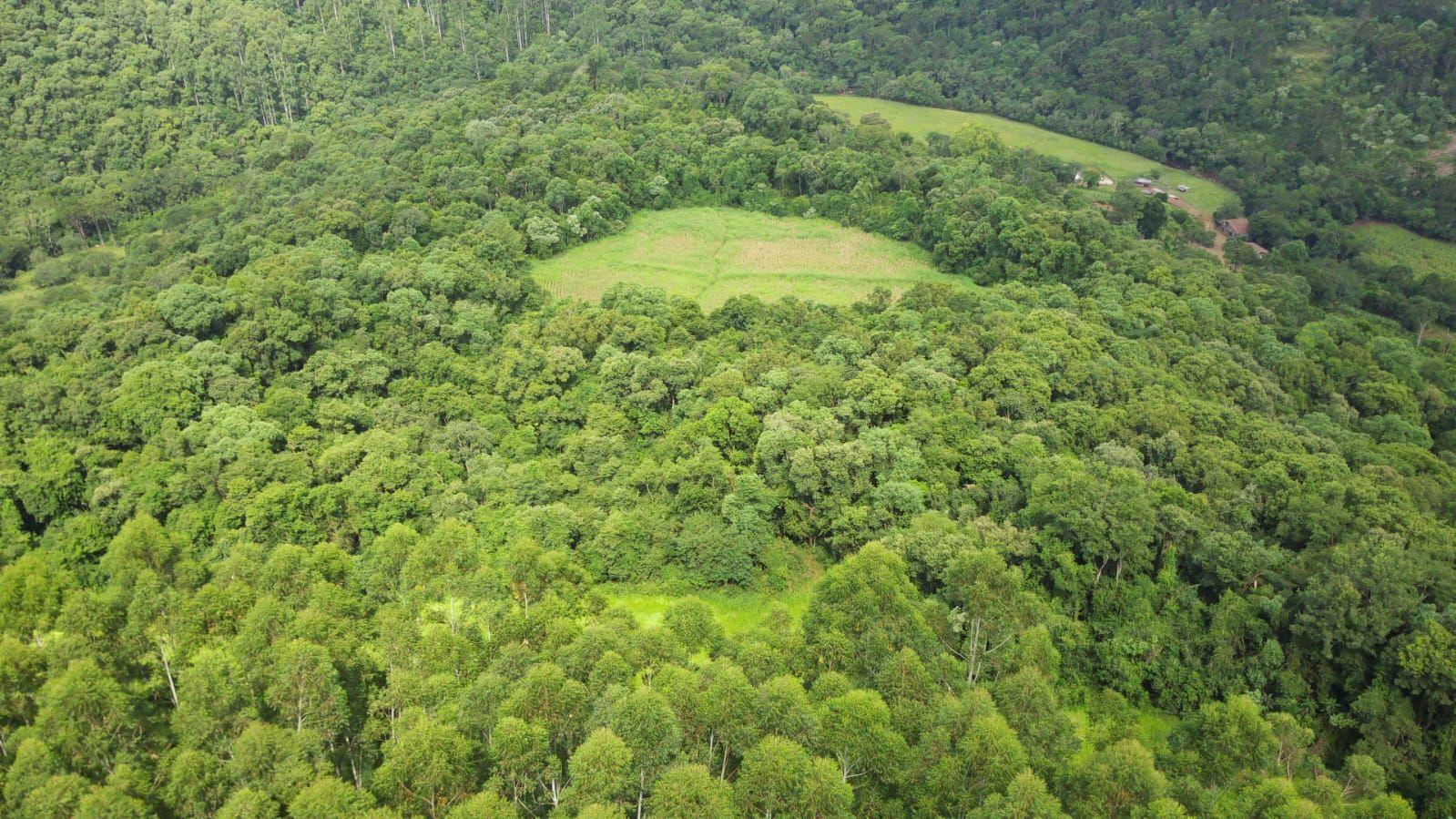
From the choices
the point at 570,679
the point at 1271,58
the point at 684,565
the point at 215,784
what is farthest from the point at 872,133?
the point at 215,784

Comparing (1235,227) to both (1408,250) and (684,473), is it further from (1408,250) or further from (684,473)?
(684,473)

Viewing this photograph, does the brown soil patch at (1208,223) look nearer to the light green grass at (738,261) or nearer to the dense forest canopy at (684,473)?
the dense forest canopy at (684,473)

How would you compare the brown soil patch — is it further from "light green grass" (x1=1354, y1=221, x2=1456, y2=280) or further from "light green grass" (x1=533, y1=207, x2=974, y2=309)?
"light green grass" (x1=533, y1=207, x2=974, y2=309)

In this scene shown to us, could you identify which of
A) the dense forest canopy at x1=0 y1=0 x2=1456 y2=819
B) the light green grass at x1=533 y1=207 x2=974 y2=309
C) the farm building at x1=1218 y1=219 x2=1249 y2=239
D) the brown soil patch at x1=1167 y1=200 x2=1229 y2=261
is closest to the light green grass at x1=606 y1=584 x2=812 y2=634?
the dense forest canopy at x1=0 y1=0 x2=1456 y2=819

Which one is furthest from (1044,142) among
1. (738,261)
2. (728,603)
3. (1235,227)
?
(728,603)

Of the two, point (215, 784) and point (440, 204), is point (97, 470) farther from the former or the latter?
point (440, 204)

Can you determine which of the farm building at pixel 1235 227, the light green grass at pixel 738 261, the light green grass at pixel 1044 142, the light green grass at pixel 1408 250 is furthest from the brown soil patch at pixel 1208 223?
the light green grass at pixel 738 261
